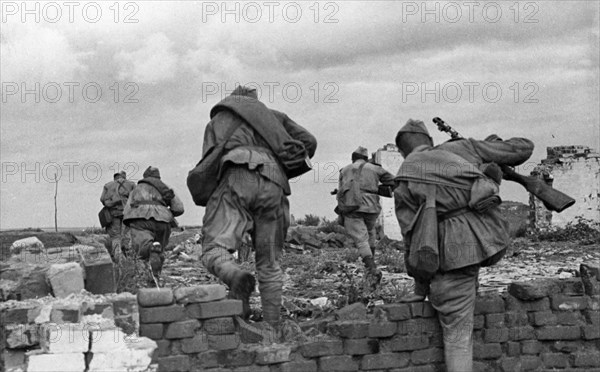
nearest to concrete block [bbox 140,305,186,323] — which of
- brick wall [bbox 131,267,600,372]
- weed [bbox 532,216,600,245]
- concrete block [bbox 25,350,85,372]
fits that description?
brick wall [bbox 131,267,600,372]

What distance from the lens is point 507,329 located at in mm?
5883

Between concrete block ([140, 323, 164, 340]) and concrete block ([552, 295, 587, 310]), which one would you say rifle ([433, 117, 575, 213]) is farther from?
concrete block ([140, 323, 164, 340])

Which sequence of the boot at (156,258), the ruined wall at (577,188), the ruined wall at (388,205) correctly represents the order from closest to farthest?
the boot at (156,258) < the ruined wall at (577,188) < the ruined wall at (388,205)

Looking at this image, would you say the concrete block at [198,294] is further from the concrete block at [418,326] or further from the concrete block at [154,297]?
the concrete block at [418,326]

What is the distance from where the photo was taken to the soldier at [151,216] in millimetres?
10352

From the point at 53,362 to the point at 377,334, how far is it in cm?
218

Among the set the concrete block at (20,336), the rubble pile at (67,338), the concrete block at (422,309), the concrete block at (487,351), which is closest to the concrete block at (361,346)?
the concrete block at (422,309)

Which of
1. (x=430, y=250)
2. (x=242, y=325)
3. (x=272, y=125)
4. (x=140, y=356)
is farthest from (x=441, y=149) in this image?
(x=140, y=356)

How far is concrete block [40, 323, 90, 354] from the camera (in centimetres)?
478

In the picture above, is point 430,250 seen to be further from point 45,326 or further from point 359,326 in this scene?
point 45,326

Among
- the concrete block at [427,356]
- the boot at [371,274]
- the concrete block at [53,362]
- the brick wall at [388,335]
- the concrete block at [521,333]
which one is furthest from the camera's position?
the boot at [371,274]

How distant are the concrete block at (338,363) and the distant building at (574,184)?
1680 cm

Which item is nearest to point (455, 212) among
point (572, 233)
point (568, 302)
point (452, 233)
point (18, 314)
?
point (452, 233)

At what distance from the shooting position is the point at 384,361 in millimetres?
5617
